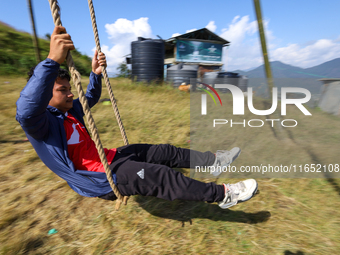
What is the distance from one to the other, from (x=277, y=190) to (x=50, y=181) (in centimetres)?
268

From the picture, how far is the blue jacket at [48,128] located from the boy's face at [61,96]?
50 millimetres

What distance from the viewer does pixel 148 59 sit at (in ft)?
24.2

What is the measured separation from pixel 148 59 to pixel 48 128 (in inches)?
245

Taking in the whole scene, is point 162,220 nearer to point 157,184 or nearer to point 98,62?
point 157,184

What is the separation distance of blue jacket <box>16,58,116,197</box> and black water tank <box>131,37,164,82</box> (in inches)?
221

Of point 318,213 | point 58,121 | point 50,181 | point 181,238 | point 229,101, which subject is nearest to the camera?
point 58,121

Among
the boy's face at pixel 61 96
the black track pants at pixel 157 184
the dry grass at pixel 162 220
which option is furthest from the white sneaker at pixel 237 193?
the boy's face at pixel 61 96

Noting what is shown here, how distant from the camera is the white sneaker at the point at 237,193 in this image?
1.87 meters

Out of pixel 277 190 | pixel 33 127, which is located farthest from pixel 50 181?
pixel 277 190

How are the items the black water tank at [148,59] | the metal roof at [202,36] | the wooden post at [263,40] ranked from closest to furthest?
the wooden post at [263,40]
the black water tank at [148,59]
the metal roof at [202,36]

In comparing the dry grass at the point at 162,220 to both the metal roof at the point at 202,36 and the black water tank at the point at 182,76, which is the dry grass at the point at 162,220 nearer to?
the black water tank at the point at 182,76

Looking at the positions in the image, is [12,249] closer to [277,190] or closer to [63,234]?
[63,234]

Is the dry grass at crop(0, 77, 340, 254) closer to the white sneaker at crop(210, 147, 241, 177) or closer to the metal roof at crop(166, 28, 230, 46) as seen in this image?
the white sneaker at crop(210, 147, 241, 177)

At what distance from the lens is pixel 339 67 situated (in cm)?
580
